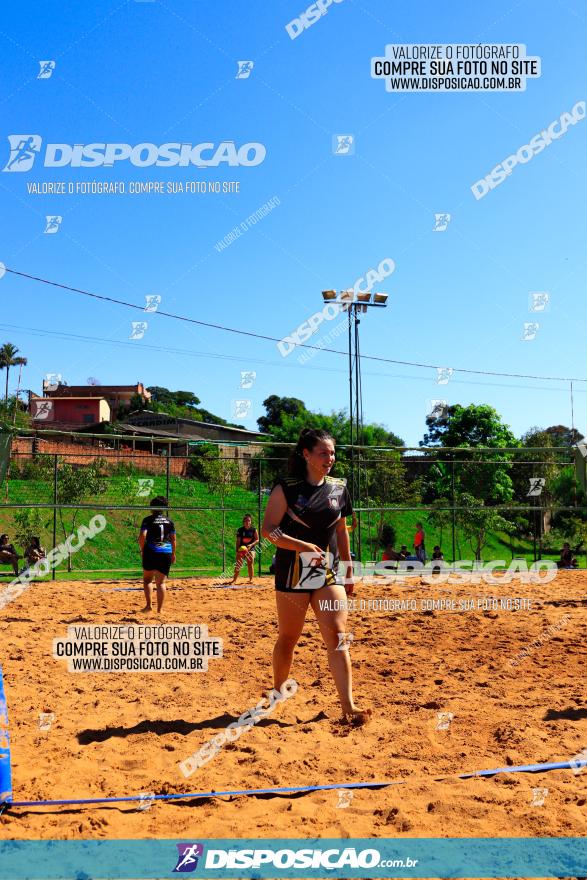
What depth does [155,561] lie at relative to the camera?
923 cm

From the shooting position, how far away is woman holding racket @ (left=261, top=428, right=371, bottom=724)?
4570 mm

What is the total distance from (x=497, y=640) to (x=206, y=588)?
659cm

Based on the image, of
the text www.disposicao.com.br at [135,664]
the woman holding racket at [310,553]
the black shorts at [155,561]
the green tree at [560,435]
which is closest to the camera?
the woman holding racket at [310,553]

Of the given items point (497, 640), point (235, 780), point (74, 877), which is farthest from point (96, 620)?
point (74, 877)

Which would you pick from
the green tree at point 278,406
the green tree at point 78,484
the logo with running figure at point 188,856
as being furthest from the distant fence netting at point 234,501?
the green tree at point 278,406

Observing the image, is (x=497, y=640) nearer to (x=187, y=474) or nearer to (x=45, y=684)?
(x=45, y=684)

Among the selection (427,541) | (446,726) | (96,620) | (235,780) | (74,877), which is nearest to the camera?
(74,877)

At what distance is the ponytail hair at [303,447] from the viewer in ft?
15.4

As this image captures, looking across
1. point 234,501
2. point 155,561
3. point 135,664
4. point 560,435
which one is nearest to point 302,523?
point 135,664

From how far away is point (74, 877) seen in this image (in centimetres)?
281

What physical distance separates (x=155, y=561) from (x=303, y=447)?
16.8 feet

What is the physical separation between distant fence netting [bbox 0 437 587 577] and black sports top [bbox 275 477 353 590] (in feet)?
32.3

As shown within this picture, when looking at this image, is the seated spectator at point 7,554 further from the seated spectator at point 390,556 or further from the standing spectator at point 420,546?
the standing spectator at point 420,546

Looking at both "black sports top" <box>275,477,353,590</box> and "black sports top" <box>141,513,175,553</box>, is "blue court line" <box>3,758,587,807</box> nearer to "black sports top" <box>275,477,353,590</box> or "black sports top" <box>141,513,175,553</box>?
"black sports top" <box>275,477,353,590</box>
